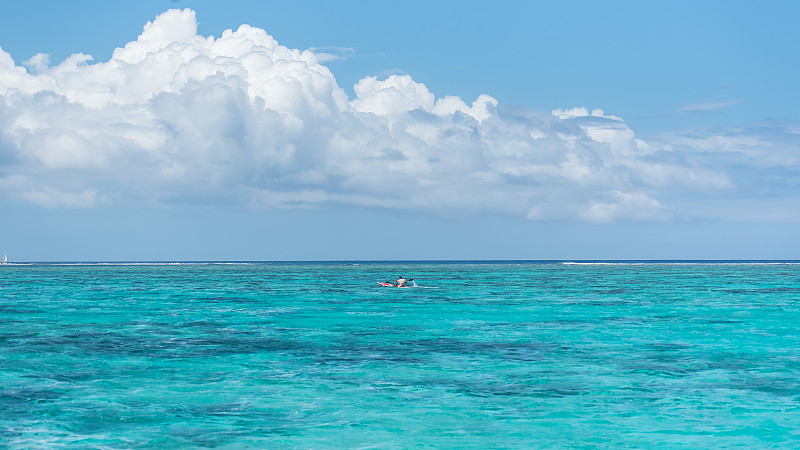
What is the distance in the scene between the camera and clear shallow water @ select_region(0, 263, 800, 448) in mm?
16984

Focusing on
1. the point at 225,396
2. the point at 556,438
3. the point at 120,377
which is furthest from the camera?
the point at 120,377

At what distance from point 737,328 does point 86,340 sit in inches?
1301

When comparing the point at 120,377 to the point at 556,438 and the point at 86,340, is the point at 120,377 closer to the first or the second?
the point at 86,340

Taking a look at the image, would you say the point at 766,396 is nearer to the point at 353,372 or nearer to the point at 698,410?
the point at 698,410

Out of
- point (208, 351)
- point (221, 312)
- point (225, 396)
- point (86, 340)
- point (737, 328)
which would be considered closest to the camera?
point (225, 396)

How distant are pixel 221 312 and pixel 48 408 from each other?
95.7 ft

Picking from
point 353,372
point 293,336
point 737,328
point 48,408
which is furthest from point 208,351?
point 737,328

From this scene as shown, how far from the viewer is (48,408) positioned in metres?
18.9

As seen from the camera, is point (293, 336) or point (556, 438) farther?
point (293, 336)

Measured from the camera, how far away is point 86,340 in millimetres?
32188

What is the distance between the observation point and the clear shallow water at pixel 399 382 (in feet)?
55.7

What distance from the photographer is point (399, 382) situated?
22.7m

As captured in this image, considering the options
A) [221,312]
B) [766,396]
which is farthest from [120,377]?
[221,312]

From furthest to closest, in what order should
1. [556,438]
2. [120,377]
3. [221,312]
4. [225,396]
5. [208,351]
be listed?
[221,312] → [208,351] → [120,377] → [225,396] → [556,438]
